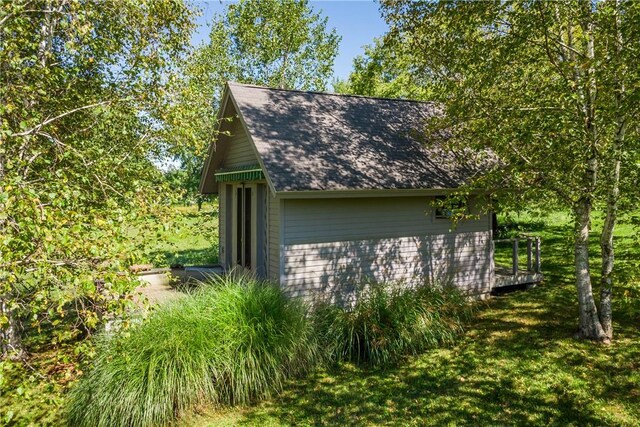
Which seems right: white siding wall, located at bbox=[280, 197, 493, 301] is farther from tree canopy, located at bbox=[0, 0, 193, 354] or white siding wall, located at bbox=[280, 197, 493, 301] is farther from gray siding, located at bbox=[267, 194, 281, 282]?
tree canopy, located at bbox=[0, 0, 193, 354]

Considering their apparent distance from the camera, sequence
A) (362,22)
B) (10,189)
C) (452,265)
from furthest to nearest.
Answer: (362,22) < (452,265) < (10,189)

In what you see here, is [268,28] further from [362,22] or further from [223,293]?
[223,293]

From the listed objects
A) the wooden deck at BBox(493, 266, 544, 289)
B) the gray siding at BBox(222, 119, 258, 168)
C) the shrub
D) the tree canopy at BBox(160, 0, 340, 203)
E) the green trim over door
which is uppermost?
the tree canopy at BBox(160, 0, 340, 203)

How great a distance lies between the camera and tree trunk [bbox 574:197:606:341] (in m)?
7.86

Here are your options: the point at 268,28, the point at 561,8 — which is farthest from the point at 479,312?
the point at 268,28

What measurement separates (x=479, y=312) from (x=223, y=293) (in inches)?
251

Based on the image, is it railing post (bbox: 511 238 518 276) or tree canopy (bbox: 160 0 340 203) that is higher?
tree canopy (bbox: 160 0 340 203)

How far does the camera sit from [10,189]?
11.1 ft

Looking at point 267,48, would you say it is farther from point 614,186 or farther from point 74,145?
point 614,186

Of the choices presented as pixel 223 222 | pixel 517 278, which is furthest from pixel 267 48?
pixel 517 278

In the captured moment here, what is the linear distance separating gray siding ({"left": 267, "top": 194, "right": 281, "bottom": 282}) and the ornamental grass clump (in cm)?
143

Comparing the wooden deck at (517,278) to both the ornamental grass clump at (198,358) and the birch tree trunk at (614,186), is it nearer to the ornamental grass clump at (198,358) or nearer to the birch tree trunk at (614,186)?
the birch tree trunk at (614,186)

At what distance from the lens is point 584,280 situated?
800 centimetres

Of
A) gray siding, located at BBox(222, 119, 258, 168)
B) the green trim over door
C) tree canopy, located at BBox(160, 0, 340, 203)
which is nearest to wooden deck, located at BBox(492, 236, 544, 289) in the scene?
the green trim over door
